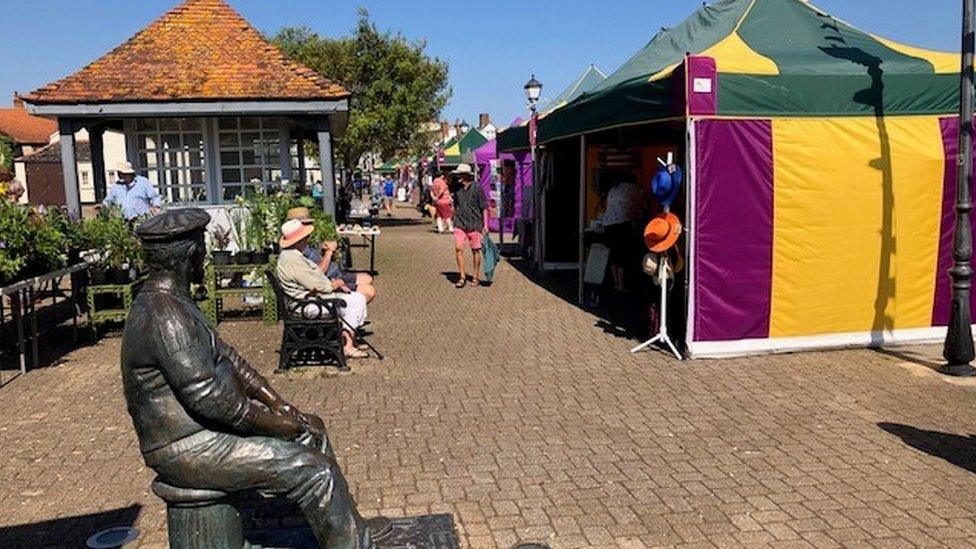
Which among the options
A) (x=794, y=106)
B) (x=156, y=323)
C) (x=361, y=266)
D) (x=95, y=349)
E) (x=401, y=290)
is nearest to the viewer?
(x=156, y=323)

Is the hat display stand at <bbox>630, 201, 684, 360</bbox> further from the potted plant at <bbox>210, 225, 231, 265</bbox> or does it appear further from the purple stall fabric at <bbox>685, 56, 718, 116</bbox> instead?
the potted plant at <bbox>210, 225, 231, 265</bbox>

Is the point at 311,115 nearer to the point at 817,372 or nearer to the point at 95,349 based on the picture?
the point at 95,349

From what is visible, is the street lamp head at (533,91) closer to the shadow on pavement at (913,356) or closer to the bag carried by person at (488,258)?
the bag carried by person at (488,258)

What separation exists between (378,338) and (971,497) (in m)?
6.05

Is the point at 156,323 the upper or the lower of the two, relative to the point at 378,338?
upper

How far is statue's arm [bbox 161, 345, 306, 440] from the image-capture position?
283 centimetres

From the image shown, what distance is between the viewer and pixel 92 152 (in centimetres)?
1462

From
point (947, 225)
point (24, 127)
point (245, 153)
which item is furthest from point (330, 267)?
point (24, 127)

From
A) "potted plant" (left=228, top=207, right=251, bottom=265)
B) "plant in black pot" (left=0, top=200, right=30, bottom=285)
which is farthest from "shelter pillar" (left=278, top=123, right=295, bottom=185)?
"plant in black pot" (left=0, top=200, right=30, bottom=285)

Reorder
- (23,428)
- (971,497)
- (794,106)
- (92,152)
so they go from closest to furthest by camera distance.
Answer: (971,497), (23,428), (794,106), (92,152)

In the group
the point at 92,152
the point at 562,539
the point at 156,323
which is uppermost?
the point at 92,152

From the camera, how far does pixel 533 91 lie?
16.3m

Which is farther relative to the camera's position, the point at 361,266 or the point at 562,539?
the point at 361,266

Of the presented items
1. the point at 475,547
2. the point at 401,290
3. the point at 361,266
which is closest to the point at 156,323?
the point at 475,547
